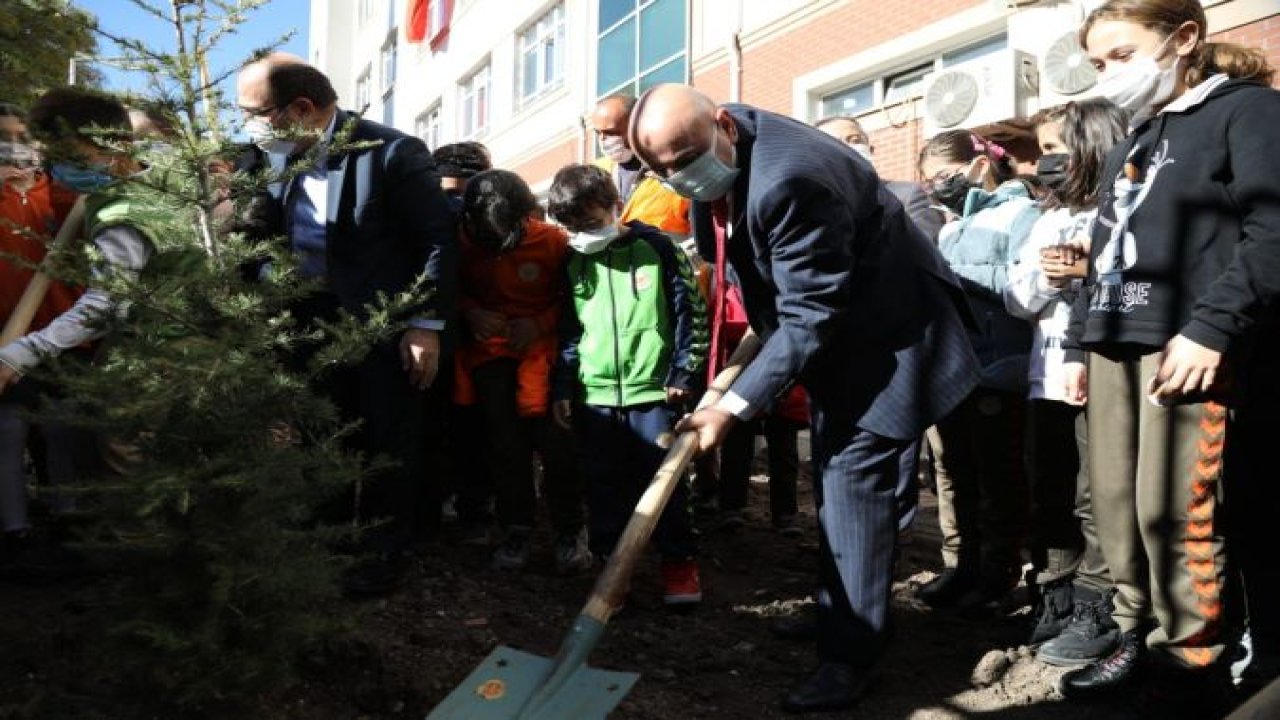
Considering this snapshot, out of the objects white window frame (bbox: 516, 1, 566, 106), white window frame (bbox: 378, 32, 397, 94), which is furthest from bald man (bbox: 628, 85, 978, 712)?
white window frame (bbox: 378, 32, 397, 94)

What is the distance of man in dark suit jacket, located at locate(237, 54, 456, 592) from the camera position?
3.20 meters

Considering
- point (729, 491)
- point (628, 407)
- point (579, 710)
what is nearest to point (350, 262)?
point (628, 407)

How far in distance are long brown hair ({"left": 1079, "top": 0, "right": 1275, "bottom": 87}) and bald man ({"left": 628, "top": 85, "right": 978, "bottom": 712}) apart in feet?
2.55

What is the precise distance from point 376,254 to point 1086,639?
A: 262 centimetres

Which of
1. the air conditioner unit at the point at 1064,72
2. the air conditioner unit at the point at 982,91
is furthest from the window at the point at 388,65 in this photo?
the air conditioner unit at the point at 1064,72

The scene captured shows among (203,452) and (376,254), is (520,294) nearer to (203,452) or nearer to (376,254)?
(376,254)

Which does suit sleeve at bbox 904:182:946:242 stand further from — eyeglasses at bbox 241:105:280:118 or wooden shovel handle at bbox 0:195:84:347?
wooden shovel handle at bbox 0:195:84:347

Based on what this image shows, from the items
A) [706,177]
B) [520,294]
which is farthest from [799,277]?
[520,294]

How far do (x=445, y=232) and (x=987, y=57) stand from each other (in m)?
5.88

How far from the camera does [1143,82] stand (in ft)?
8.06

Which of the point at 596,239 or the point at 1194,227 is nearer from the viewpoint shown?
the point at 1194,227

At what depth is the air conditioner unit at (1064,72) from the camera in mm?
6887

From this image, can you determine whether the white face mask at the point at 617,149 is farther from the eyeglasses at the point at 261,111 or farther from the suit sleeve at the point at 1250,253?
the suit sleeve at the point at 1250,253

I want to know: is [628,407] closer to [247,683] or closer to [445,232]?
[445,232]
